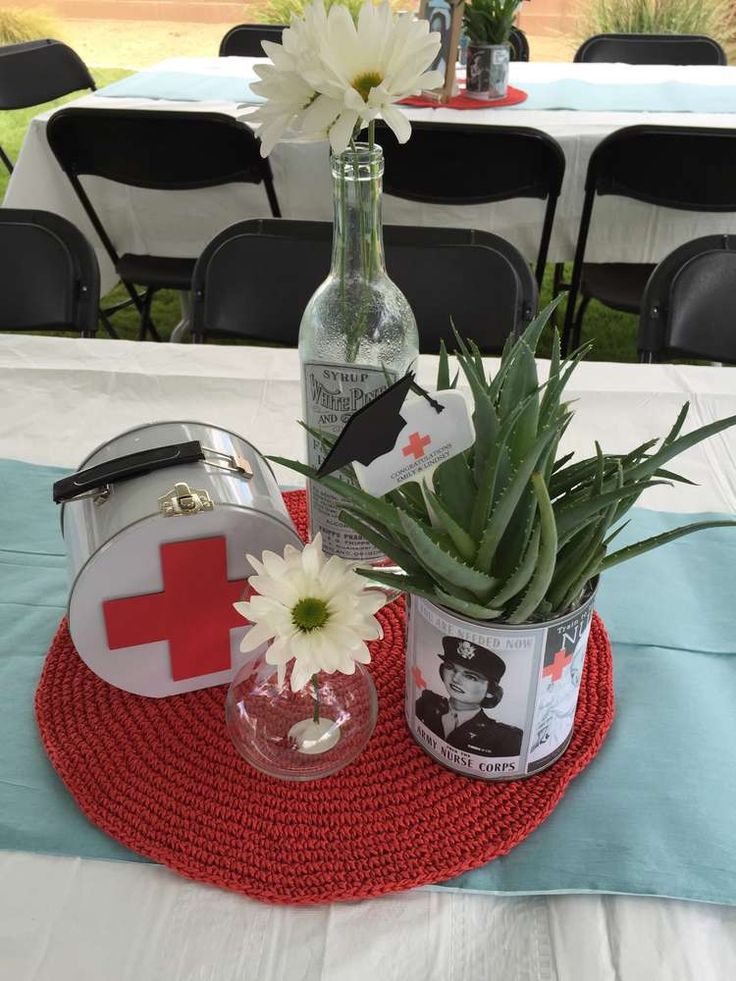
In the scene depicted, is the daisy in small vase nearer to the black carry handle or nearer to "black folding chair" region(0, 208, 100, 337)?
the black carry handle

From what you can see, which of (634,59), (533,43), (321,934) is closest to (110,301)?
(634,59)

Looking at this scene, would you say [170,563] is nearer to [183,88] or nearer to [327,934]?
[327,934]

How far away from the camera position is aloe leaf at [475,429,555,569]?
0.40 m

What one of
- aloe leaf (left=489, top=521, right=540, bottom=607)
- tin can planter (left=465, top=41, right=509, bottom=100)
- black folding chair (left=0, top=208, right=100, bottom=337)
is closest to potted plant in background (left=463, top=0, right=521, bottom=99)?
tin can planter (left=465, top=41, right=509, bottom=100)

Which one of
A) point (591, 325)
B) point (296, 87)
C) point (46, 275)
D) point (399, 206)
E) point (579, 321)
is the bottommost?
point (591, 325)

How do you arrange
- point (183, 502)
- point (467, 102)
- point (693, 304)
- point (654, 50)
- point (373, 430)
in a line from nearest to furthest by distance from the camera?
point (373, 430), point (183, 502), point (693, 304), point (467, 102), point (654, 50)

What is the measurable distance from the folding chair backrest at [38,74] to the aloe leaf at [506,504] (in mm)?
2798

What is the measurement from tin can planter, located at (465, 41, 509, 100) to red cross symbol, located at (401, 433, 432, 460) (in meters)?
1.84

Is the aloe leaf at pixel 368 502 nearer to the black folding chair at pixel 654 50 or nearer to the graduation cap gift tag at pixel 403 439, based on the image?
the graduation cap gift tag at pixel 403 439

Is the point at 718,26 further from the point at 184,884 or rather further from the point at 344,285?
the point at 184,884

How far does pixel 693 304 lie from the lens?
3.84 ft

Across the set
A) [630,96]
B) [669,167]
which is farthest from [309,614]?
[630,96]

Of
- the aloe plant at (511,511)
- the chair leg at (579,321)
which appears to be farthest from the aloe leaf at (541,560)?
the chair leg at (579,321)

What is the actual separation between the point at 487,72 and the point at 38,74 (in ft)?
4.96
